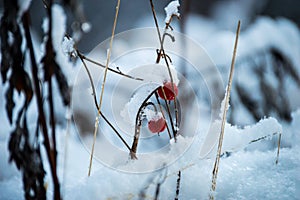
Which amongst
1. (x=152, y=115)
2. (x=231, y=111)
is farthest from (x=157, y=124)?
(x=231, y=111)

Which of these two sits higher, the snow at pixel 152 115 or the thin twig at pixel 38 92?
the snow at pixel 152 115

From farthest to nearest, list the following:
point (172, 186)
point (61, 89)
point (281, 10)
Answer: point (281, 10), point (172, 186), point (61, 89)

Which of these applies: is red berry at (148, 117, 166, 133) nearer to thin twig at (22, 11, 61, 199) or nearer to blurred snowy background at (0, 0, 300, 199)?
blurred snowy background at (0, 0, 300, 199)

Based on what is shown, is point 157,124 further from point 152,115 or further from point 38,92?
point 38,92

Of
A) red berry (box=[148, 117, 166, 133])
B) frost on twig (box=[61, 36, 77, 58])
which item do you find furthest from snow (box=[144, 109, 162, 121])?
frost on twig (box=[61, 36, 77, 58])

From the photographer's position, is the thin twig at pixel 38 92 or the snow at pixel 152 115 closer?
the thin twig at pixel 38 92

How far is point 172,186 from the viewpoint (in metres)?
0.49

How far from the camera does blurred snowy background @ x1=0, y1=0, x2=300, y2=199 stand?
1.58ft

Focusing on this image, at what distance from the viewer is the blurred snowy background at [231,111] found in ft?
1.58

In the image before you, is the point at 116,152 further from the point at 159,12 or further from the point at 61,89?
the point at 159,12

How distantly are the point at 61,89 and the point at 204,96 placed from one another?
2.07 ft

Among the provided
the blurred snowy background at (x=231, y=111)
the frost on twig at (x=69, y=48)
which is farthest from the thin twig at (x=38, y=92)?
the frost on twig at (x=69, y=48)

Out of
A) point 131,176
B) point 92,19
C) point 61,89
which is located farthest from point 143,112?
point 92,19

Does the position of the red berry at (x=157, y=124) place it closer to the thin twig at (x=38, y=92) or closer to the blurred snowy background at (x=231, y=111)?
the blurred snowy background at (x=231, y=111)
